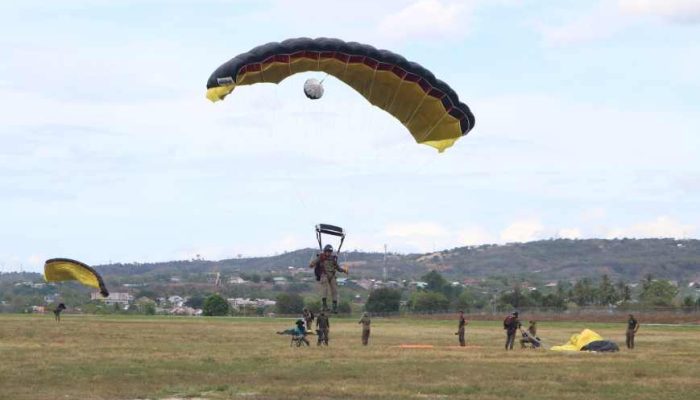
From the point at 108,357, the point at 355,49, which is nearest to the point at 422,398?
the point at 355,49

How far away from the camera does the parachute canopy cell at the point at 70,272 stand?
61469 mm

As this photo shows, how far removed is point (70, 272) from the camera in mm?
63812

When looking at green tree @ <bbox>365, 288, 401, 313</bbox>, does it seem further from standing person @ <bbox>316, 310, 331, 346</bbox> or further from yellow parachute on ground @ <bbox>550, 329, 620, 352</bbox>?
yellow parachute on ground @ <bbox>550, 329, 620, 352</bbox>

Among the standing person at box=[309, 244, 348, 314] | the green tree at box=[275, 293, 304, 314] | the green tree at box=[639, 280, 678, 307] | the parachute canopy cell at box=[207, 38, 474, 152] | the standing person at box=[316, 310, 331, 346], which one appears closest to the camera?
the parachute canopy cell at box=[207, 38, 474, 152]

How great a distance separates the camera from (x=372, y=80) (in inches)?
1035

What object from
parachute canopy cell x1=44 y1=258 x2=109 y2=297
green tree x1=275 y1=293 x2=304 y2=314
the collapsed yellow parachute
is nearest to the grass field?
the collapsed yellow parachute

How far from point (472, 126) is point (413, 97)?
1.80 metres

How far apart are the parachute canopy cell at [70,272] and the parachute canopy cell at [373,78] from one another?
36767 millimetres

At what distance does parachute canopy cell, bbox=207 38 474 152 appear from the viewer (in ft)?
79.5

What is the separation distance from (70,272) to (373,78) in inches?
1633

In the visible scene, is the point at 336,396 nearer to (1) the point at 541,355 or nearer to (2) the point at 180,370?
(2) the point at 180,370

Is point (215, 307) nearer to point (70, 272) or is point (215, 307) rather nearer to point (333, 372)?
point (70, 272)

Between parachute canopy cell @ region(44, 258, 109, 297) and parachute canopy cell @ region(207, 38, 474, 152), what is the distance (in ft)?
121

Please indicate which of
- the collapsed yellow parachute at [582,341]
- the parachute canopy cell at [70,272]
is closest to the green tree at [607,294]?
the parachute canopy cell at [70,272]
